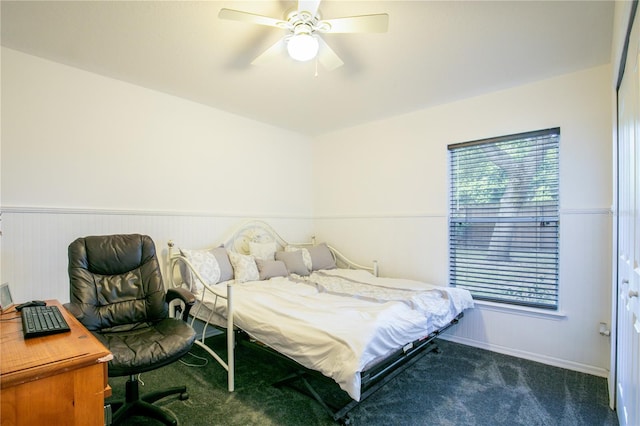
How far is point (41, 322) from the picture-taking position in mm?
1339


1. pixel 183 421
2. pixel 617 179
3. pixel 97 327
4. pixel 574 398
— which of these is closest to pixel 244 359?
pixel 183 421

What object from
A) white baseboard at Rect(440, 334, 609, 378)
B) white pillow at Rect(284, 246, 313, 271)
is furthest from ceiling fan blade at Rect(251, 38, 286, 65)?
white baseboard at Rect(440, 334, 609, 378)

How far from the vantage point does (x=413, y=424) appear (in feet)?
6.24

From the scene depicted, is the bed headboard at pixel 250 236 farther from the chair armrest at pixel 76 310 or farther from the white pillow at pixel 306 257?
the chair armrest at pixel 76 310

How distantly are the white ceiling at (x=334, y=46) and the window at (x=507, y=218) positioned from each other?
63 cm

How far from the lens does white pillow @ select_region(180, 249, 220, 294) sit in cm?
286

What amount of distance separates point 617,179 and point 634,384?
4.14 feet

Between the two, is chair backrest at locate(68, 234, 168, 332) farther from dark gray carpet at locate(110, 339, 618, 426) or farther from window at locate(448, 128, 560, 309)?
window at locate(448, 128, 560, 309)

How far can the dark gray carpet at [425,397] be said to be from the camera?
6.38ft

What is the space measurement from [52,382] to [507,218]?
3.39 m

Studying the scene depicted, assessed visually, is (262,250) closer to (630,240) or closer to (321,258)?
(321,258)

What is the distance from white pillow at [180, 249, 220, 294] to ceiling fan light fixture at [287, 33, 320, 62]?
79.0 inches

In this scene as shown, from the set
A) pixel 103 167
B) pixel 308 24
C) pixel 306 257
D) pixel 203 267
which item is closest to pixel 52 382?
pixel 203 267

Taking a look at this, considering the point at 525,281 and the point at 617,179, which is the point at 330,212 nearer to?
the point at 525,281
